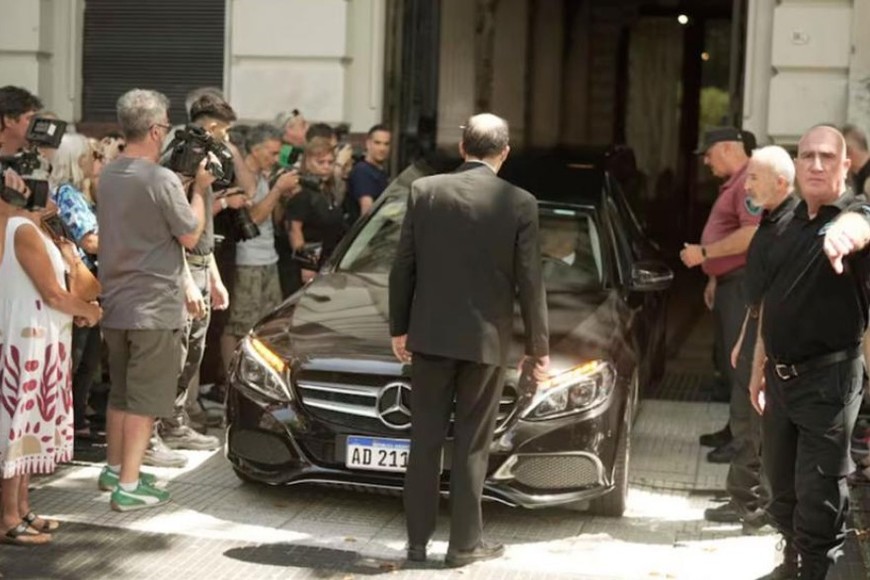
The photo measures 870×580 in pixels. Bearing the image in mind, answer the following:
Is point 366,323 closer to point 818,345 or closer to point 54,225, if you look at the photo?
point 54,225

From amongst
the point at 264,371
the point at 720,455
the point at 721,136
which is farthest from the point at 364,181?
the point at 264,371

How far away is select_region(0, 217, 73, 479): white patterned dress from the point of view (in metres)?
6.65

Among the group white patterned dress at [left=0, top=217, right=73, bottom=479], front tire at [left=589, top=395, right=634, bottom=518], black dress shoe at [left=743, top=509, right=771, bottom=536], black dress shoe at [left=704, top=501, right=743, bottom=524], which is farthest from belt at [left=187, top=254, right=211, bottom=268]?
black dress shoe at [left=743, top=509, right=771, bottom=536]

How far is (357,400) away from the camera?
23.8ft

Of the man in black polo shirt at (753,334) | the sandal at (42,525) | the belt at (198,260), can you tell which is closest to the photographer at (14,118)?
the belt at (198,260)

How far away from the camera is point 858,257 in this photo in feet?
18.9

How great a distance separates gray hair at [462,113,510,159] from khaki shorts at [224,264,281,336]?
3.24 m

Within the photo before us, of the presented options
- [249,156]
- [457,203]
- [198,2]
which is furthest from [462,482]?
[198,2]

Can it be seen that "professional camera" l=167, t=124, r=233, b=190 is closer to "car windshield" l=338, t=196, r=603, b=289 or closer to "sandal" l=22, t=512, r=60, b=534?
"car windshield" l=338, t=196, r=603, b=289

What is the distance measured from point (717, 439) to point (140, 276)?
3974mm

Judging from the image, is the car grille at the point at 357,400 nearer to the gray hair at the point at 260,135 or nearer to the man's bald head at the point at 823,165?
the man's bald head at the point at 823,165

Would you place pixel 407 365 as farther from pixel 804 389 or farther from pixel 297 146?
pixel 297 146

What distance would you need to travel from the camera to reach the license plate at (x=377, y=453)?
281 inches

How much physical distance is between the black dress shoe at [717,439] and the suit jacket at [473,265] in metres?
3.14
